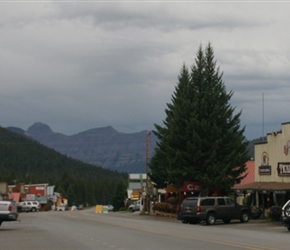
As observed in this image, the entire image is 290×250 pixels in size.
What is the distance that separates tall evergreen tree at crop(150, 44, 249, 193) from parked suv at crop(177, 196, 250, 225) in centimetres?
929

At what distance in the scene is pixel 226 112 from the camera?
5444cm

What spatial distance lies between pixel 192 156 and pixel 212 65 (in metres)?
8.15


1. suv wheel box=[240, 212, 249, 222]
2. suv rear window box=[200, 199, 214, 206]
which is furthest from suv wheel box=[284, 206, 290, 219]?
suv wheel box=[240, 212, 249, 222]

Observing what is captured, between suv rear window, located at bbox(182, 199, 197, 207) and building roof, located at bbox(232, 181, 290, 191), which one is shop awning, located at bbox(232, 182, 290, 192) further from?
suv rear window, located at bbox(182, 199, 197, 207)

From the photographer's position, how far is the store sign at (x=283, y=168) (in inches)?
1787

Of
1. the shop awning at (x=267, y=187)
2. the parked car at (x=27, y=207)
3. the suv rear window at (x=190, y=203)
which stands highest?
the shop awning at (x=267, y=187)

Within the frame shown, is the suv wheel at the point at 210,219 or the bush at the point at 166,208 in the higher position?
the bush at the point at 166,208

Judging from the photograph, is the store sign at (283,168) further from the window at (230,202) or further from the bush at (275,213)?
the window at (230,202)

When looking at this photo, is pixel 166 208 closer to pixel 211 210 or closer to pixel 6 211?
pixel 211 210

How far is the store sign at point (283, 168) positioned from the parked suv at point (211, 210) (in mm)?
3858

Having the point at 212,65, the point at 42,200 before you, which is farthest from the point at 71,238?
the point at 42,200

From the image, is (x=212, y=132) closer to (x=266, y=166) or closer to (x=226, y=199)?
(x=266, y=166)

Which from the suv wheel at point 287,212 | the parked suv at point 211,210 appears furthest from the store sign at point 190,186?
the suv wheel at point 287,212

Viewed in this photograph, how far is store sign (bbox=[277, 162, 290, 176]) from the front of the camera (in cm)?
4539
